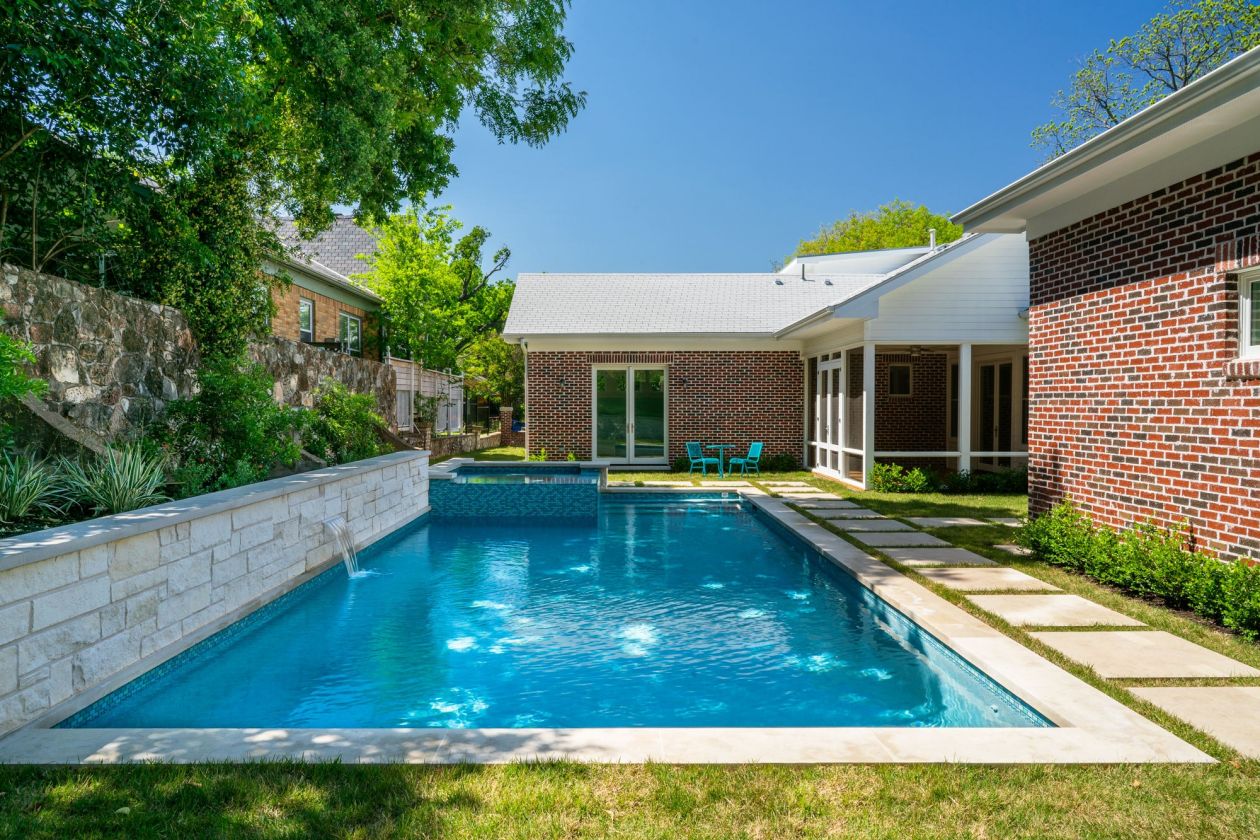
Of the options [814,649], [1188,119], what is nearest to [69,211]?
[814,649]

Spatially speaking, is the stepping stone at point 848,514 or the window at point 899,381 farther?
the window at point 899,381

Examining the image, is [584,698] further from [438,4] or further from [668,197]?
[668,197]

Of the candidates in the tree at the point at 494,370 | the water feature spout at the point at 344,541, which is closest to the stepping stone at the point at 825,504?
the water feature spout at the point at 344,541

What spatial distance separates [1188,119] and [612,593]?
561 centimetres

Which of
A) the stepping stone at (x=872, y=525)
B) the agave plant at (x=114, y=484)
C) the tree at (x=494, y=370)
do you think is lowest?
the stepping stone at (x=872, y=525)

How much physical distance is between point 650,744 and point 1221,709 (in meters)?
2.69

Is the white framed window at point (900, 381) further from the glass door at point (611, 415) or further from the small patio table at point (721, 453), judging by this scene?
the glass door at point (611, 415)

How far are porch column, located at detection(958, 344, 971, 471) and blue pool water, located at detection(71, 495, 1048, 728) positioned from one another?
6.07 meters

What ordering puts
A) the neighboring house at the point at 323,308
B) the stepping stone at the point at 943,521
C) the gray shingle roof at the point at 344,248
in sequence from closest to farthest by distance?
the stepping stone at the point at 943,521 < the neighboring house at the point at 323,308 < the gray shingle roof at the point at 344,248

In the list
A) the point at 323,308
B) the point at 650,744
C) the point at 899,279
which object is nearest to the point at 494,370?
the point at 323,308

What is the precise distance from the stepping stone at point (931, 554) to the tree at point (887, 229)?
36.5 m

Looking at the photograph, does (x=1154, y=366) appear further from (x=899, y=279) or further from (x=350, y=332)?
(x=350, y=332)

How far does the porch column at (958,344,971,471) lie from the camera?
13148mm

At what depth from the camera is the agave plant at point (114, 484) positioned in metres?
5.02
